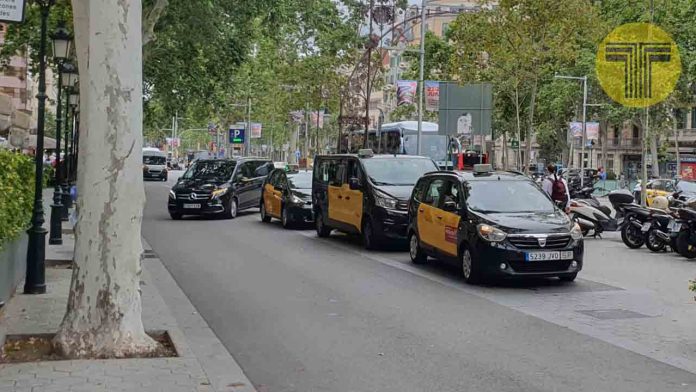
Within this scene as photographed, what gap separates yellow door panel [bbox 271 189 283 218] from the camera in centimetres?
2336

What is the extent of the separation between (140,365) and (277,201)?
16.7 metres

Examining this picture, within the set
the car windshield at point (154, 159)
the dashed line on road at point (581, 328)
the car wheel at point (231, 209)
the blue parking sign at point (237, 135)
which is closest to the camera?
the dashed line on road at point (581, 328)

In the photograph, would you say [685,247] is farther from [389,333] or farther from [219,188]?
[219,188]

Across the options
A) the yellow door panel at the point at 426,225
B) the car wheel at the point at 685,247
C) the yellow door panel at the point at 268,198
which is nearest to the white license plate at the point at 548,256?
the yellow door panel at the point at 426,225

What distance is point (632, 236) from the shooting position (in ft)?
59.9

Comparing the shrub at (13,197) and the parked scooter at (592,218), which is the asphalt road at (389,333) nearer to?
the shrub at (13,197)

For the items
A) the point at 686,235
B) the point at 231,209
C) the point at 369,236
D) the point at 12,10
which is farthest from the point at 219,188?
the point at 12,10

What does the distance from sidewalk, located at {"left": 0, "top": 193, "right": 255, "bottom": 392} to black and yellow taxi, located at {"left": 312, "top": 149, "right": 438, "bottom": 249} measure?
6.76 metres

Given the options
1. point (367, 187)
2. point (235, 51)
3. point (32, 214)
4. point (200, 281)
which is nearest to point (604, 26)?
point (235, 51)

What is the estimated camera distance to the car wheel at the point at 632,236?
59.6ft

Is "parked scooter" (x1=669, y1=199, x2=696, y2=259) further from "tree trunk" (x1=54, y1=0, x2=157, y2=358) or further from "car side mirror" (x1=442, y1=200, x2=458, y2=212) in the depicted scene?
"tree trunk" (x1=54, y1=0, x2=157, y2=358)

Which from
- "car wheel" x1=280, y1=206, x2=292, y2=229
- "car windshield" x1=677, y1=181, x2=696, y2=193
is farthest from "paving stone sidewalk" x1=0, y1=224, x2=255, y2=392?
"car windshield" x1=677, y1=181, x2=696, y2=193

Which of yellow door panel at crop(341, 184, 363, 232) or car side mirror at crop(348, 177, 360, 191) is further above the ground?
car side mirror at crop(348, 177, 360, 191)

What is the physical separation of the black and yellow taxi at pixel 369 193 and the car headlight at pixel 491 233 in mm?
4565
